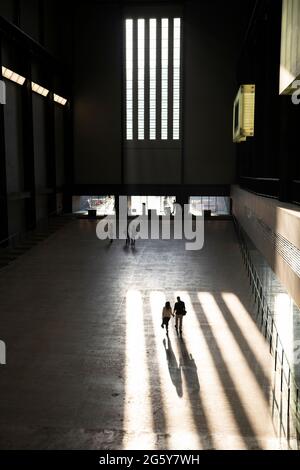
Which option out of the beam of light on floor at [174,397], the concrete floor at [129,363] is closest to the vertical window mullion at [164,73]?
the concrete floor at [129,363]

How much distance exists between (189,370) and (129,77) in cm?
3168

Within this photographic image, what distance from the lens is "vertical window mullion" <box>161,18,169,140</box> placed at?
37.7 metres

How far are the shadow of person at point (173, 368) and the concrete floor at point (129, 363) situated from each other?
0.16 feet

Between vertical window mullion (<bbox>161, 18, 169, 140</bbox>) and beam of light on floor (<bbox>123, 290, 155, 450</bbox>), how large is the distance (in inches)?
1029

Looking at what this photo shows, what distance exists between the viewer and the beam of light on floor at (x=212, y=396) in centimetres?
834

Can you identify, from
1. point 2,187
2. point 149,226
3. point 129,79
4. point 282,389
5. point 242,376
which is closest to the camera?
point 282,389

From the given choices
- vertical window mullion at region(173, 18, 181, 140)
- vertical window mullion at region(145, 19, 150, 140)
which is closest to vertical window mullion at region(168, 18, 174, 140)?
vertical window mullion at region(173, 18, 181, 140)

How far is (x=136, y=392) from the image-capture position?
33.3 ft

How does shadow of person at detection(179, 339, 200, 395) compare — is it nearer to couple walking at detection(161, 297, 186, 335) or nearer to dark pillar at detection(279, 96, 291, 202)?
couple walking at detection(161, 297, 186, 335)

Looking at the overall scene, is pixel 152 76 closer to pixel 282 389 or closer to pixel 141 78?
pixel 141 78

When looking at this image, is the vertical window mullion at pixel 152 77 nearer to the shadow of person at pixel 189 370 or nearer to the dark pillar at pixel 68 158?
the dark pillar at pixel 68 158

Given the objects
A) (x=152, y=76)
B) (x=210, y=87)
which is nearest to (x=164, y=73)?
(x=152, y=76)

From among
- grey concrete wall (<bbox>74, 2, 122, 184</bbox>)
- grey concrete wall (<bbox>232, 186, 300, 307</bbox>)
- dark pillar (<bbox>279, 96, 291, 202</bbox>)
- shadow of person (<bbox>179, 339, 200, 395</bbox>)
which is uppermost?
grey concrete wall (<bbox>74, 2, 122, 184</bbox>)
